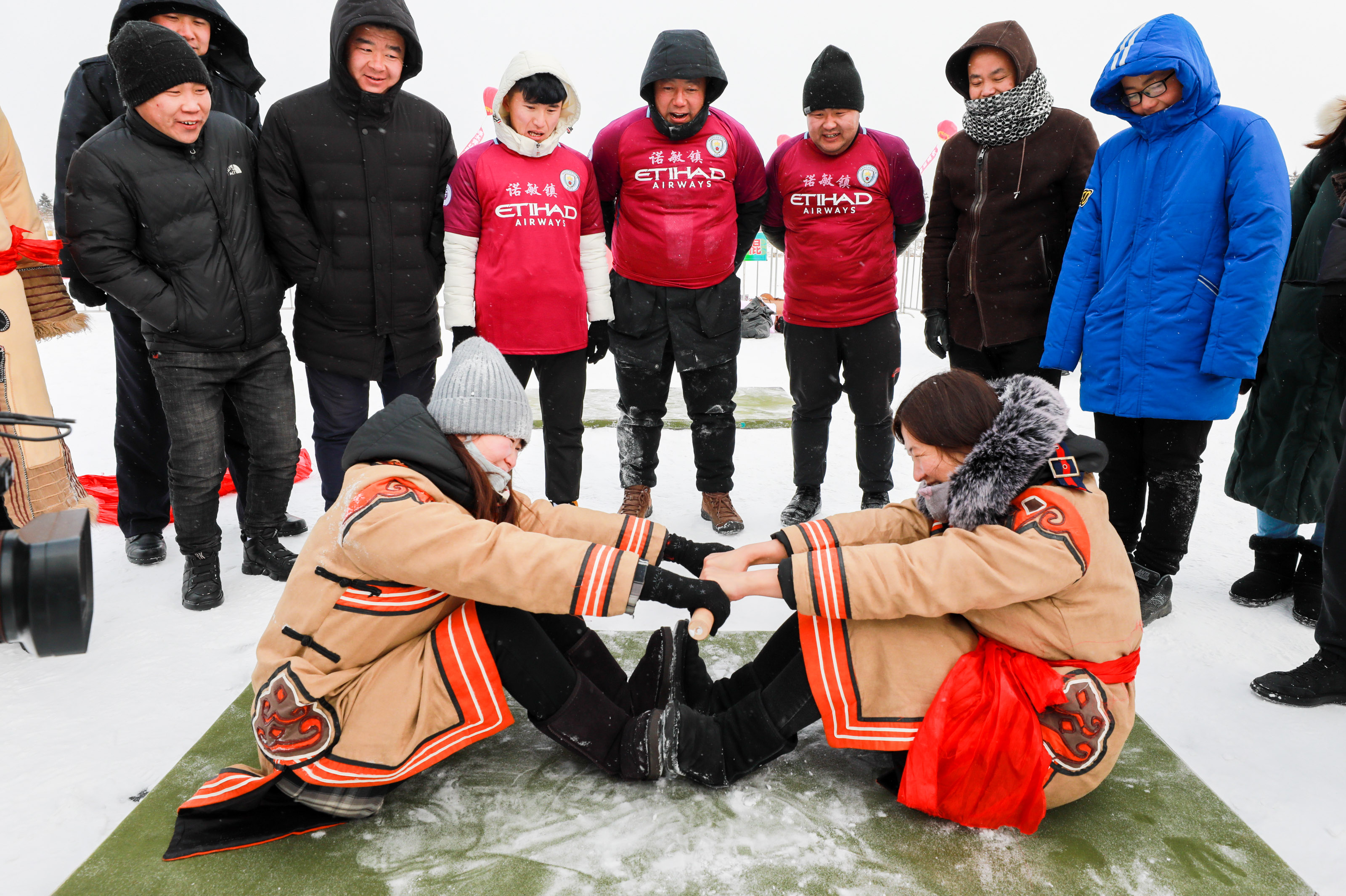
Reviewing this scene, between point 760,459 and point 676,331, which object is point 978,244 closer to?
point 676,331

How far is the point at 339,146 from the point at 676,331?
4.26 feet

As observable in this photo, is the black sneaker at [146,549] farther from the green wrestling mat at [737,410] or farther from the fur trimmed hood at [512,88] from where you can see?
the green wrestling mat at [737,410]

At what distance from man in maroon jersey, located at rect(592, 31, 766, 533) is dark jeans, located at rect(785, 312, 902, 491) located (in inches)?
10.4

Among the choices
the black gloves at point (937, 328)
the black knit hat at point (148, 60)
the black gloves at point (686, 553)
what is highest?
the black knit hat at point (148, 60)

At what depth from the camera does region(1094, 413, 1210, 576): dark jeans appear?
2.48 meters

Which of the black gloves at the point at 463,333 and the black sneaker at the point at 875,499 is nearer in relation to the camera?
the black gloves at the point at 463,333

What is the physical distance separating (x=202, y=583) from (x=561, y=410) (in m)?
Answer: 1.28

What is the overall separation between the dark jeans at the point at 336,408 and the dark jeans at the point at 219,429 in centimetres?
9

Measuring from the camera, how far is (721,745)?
1.65m

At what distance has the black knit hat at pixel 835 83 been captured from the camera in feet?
10.1

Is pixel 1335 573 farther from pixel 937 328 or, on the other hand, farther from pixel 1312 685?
pixel 937 328

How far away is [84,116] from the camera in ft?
9.07

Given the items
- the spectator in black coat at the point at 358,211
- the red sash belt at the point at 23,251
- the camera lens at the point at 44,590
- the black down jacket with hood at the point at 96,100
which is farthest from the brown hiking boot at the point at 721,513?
the camera lens at the point at 44,590

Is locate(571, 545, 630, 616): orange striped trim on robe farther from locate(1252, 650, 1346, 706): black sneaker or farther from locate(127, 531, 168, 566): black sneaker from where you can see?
locate(127, 531, 168, 566): black sneaker
